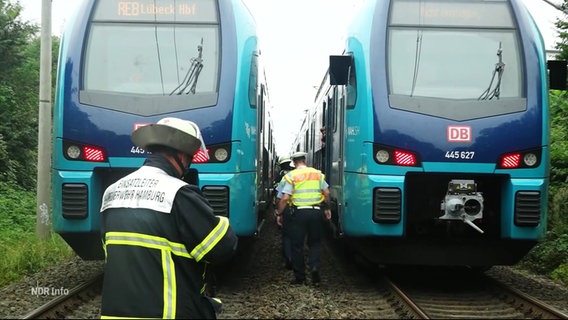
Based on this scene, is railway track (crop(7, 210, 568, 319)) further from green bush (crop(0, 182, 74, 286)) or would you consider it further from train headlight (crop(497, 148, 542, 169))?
green bush (crop(0, 182, 74, 286))

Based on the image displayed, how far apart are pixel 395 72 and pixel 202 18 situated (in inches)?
82.8

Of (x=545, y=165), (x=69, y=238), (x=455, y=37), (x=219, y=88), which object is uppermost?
(x=455, y=37)

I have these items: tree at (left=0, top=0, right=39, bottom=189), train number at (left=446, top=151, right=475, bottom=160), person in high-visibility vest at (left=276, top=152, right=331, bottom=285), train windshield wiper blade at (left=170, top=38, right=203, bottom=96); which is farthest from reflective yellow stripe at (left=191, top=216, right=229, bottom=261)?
tree at (left=0, top=0, right=39, bottom=189)

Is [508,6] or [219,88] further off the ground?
[508,6]

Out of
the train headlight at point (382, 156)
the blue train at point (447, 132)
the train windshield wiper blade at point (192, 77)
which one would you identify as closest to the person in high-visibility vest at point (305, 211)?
the blue train at point (447, 132)

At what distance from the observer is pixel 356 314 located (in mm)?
6109

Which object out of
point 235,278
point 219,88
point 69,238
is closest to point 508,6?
point 219,88

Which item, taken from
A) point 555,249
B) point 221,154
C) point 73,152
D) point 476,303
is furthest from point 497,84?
point 73,152

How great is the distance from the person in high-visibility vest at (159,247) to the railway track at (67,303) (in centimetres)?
307

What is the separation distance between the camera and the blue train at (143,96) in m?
6.70

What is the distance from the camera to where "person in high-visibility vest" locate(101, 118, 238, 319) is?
2.76 m

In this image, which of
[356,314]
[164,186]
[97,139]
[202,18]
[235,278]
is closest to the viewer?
[164,186]

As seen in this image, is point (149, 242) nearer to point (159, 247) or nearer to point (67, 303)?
point (159, 247)

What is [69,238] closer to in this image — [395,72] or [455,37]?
→ [395,72]
